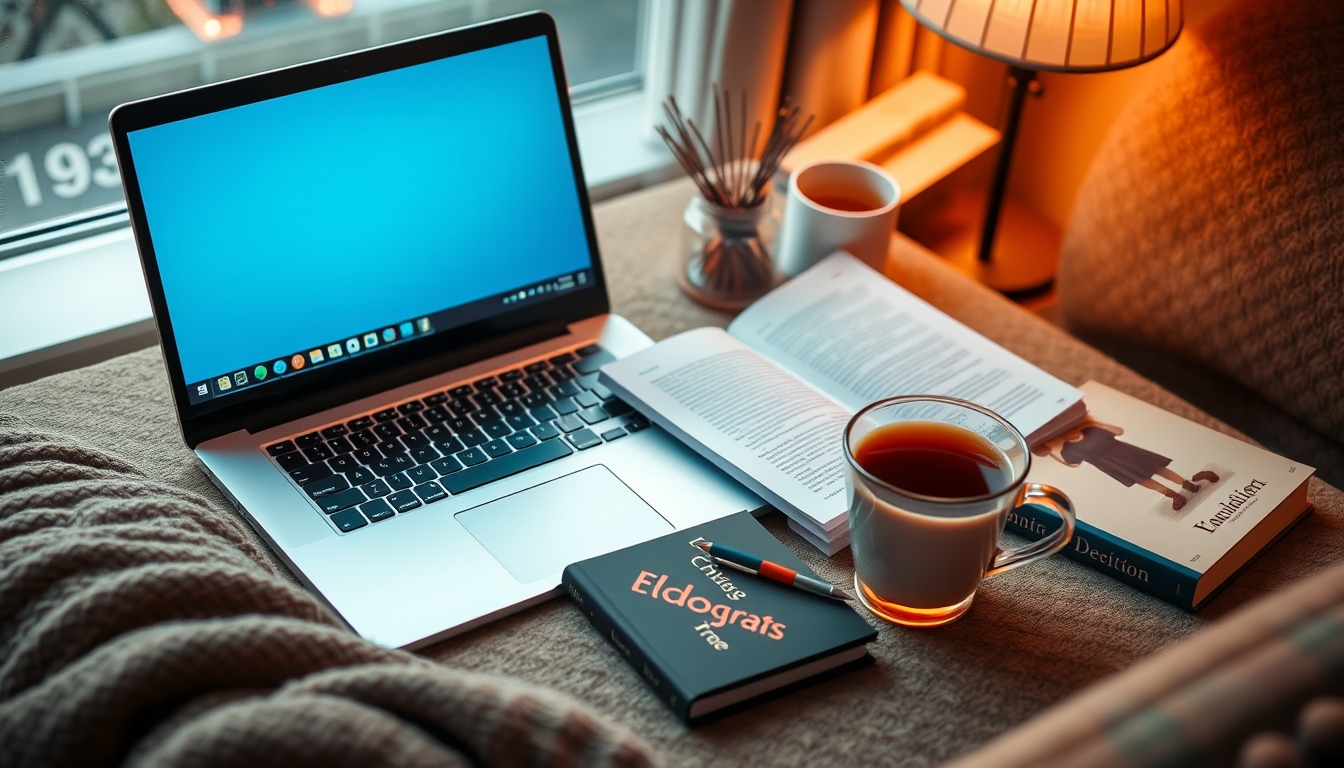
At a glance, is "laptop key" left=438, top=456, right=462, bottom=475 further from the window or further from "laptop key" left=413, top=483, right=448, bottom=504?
the window

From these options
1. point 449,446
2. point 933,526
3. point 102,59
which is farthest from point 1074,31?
point 102,59

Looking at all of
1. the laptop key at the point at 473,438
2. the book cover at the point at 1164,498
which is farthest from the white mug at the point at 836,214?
the laptop key at the point at 473,438

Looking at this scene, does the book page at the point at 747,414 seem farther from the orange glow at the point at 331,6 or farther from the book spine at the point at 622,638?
the orange glow at the point at 331,6

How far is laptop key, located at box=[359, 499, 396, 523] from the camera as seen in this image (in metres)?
0.86

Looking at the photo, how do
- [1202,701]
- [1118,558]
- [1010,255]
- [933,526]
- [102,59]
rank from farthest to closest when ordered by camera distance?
[1010,255], [102,59], [1118,558], [933,526], [1202,701]

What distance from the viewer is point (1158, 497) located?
0.89m

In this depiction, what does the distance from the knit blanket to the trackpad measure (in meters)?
0.15

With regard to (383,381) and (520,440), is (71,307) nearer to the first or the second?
(383,381)

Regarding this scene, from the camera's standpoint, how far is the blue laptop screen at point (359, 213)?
887 mm

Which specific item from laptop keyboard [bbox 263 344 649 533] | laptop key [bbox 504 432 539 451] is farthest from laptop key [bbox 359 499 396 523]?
laptop key [bbox 504 432 539 451]

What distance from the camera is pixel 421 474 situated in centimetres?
90

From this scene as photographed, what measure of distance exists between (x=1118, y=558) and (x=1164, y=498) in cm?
8

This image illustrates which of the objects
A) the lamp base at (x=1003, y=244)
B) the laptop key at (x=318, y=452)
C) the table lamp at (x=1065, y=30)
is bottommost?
the lamp base at (x=1003, y=244)

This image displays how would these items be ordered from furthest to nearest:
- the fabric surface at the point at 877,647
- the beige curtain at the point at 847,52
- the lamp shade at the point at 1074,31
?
the beige curtain at the point at 847,52
the lamp shade at the point at 1074,31
the fabric surface at the point at 877,647
